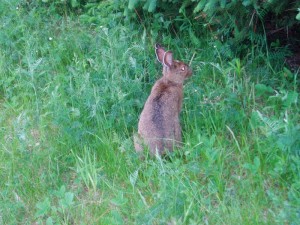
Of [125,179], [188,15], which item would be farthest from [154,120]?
[188,15]

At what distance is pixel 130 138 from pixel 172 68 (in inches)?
38.0

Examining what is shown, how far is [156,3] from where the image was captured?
7.45 m

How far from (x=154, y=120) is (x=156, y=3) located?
1.99m

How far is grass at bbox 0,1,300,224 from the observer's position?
511 centimetres

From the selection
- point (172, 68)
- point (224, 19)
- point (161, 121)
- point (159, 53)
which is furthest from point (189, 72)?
point (161, 121)

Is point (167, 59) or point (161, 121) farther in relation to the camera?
point (167, 59)

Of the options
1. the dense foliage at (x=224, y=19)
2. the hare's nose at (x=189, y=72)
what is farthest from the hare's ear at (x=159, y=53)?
the dense foliage at (x=224, y=19)

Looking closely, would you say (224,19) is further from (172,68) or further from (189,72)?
(172,68)

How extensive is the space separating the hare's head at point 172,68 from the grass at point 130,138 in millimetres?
235

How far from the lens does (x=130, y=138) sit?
6141 millimetres

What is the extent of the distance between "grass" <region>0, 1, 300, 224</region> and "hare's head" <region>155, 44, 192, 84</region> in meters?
0.24

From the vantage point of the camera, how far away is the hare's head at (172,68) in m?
6.65

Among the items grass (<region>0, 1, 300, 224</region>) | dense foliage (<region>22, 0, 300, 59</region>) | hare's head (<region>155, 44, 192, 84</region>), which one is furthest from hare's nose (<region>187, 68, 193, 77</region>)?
dense foliage (<region>22, 0, 300, 59</region>)

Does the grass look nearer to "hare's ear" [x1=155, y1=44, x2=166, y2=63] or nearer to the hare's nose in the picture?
the hare's nose
